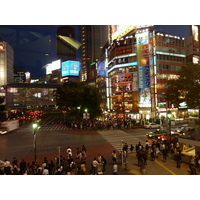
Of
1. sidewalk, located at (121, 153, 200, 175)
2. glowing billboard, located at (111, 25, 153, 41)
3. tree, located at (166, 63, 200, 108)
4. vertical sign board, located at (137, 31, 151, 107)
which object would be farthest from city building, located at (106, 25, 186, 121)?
sidewalk, located at (121, 153, 200, 175)

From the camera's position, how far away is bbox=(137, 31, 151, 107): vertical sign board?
1902 inches

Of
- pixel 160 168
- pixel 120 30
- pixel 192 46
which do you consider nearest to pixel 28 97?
pixel 120 30

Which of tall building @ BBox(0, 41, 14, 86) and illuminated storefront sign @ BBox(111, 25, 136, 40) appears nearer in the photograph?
illuminated storefront sign @ BBox(111, 25, 136, 40)

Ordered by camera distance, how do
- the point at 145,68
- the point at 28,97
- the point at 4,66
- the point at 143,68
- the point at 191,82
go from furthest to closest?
the point at 28,97, the point at 4,66, the point at 143,68, the point at 145,68, the point at 191,82

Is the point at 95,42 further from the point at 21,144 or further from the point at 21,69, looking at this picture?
the point at 21,144

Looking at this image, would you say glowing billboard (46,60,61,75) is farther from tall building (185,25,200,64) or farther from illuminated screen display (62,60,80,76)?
tall building (185,25,200,64)

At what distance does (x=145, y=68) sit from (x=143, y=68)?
1.86 feet

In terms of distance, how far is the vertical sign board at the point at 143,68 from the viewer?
48312mm

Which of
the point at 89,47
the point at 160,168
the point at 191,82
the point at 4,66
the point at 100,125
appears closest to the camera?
the point at 160,168

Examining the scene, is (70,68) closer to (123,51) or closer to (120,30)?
(120,30)

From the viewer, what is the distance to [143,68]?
161 feet

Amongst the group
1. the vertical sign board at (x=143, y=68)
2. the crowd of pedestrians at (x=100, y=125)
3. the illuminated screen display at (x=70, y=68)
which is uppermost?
the illuminated screen display at (x=70, y=68)

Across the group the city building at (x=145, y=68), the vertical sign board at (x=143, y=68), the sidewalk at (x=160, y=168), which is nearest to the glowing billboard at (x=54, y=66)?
the city building at (x=145, y=68)

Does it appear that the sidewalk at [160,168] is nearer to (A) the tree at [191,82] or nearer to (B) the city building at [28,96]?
(A) the tree at [191,82]
